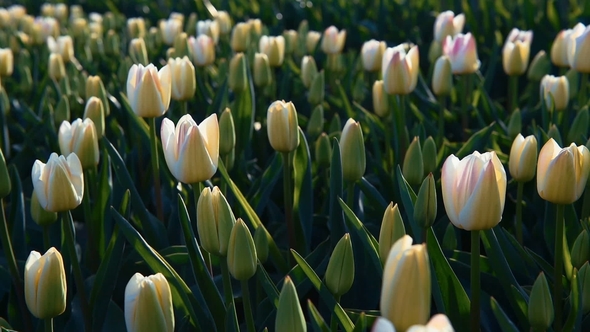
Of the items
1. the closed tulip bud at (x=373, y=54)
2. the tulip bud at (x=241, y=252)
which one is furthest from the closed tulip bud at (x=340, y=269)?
the closed tulip bud at (x=373, y=54)

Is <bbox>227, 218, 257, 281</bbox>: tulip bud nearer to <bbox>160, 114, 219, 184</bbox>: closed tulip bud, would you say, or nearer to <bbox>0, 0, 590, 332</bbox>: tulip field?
<bbox>0, 0, 590, 332</bbox>: tulip field

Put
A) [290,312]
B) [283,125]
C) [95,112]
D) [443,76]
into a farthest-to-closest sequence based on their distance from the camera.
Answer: [443,76] < [95,112] < [283,125] < [290,312]

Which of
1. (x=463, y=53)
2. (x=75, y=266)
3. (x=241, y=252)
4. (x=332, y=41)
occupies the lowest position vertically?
(x=75, y=266)

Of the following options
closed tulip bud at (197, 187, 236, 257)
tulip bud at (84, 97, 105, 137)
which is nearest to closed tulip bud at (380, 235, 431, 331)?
closed tulip bud at (197, 187, 236, 257)

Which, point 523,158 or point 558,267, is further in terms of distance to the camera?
point 523,158

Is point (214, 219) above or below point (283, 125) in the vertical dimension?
below

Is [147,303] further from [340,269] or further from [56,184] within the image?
[56,184]

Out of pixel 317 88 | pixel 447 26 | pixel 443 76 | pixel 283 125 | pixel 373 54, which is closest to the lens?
pixel 283 125

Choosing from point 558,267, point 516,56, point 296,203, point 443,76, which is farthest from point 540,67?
point 558,267
